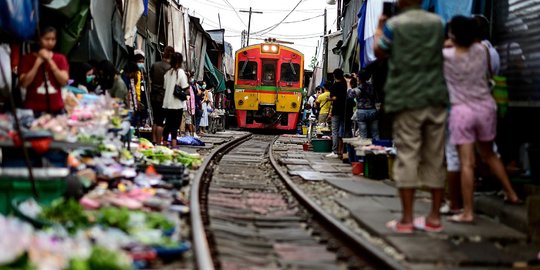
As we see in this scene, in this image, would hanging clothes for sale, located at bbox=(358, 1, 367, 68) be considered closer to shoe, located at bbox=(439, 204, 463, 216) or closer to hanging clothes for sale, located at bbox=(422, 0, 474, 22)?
hanging clothes for sale, located at bbox=(422, 0, 474, 22)

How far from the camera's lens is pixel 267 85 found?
26.8m

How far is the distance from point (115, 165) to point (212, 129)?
18531mm

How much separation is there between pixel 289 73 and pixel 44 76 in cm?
2074

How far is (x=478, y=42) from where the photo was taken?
5.88 meters

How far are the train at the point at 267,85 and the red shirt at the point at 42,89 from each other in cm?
1969

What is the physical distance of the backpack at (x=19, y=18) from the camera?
24.8 feet

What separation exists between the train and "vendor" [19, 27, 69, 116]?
64.5ft

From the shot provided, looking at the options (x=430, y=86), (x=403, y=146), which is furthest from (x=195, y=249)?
(x=430, y=86)

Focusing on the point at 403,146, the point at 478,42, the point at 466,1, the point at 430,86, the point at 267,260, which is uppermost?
the point at 466,1

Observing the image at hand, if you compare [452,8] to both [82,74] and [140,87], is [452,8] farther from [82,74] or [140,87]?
[140,87]

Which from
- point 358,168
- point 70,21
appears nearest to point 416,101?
point 358,168

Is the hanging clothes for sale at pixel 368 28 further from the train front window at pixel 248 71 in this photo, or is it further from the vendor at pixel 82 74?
the train front window at pixel 248 71

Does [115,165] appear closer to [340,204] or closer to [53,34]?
[53,34]

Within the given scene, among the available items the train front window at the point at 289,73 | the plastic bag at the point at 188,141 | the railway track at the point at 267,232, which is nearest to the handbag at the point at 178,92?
the railway track at the point at 267,232
